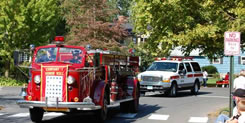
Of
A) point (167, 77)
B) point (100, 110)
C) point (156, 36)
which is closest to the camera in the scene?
point (100, 110)

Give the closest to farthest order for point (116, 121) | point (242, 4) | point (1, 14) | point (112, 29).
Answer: point (116, 121), point (242, 4), point (1, 14), point (112, 29)

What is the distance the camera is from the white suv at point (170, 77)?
24781mm

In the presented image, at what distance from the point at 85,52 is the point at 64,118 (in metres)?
2.64

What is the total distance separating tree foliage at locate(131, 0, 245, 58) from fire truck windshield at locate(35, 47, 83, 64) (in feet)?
17.6

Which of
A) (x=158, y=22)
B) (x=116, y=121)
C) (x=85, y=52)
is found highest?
(x=158, y=22)

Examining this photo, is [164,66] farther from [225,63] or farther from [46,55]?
[225,63]

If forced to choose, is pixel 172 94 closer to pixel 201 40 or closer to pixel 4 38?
pixel 201 40

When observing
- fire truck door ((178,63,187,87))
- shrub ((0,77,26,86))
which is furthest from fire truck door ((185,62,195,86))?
shrub ((0,77,26,86))

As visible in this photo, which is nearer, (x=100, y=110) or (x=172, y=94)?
(x=100, y=110)

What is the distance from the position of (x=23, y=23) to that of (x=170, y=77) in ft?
49.1

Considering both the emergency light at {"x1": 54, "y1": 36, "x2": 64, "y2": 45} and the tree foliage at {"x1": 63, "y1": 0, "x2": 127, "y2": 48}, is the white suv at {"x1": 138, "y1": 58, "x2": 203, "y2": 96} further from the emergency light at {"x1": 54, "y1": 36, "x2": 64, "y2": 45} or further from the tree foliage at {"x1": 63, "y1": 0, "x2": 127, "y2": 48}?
the tree foliage at {"x1": 63, "y1": 0, "x2": 127, "y2": 48}

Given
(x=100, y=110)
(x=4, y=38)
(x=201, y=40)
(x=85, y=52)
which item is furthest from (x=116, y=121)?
(x=4, y=38)

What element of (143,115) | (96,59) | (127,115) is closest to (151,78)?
(143,115)

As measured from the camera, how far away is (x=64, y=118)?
1527cm
